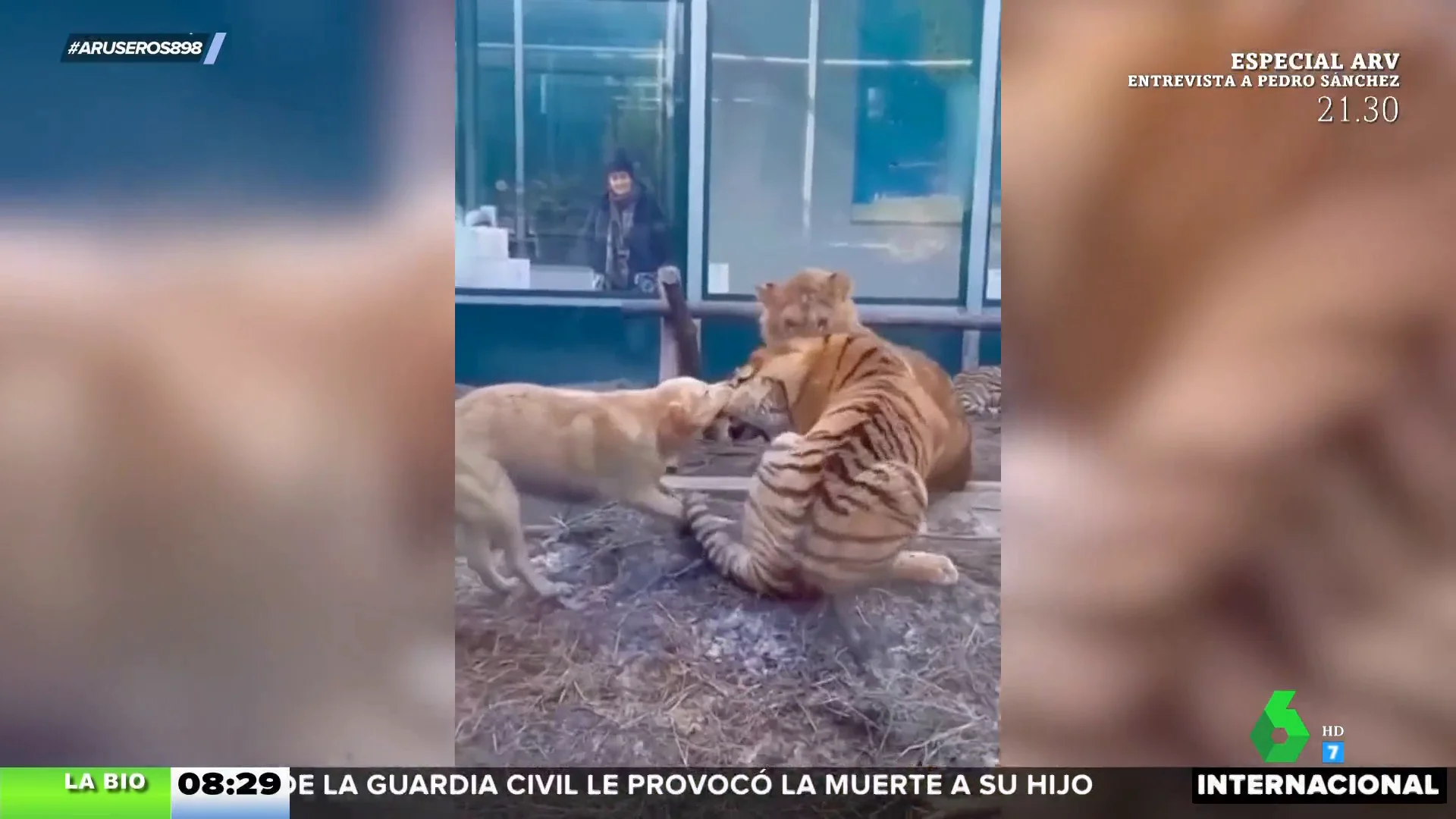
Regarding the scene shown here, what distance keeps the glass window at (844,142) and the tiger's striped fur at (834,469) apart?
78 mm

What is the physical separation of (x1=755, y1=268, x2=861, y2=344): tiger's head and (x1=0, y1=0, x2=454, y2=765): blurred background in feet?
0.97

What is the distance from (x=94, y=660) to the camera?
1.03 m

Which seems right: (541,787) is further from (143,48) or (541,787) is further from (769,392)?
(143,48)

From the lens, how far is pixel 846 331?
3.40 ft

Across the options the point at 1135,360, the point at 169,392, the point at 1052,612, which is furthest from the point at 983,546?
the point at 169,392

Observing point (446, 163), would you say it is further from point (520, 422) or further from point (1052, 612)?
point (1052, 612)

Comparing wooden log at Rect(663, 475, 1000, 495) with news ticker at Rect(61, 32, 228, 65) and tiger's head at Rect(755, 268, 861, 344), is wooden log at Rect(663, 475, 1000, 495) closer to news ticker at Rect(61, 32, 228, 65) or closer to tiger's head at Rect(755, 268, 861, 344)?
tiger's head at Rect(755, 268, 861, 344)

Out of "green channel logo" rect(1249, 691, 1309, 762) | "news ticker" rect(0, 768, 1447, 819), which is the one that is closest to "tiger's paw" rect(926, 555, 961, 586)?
"news ticker" rect(0, 768, 1447, 819)

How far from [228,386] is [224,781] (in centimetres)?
37

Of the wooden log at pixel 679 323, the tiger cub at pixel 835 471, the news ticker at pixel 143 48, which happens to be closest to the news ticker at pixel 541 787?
the tiger cub at pixel 835 471

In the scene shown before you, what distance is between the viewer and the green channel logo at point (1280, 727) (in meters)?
1.05

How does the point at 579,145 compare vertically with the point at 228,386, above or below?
above

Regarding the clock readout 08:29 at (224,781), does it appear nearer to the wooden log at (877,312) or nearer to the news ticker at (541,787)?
the news ticker at (541,787)

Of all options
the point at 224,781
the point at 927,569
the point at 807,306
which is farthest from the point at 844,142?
the point at 224,781
